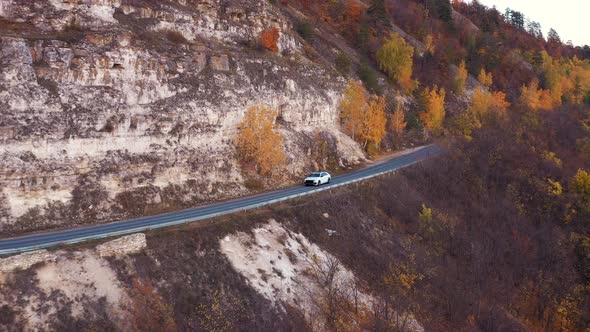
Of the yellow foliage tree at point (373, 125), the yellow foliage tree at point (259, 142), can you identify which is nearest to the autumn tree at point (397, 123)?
the yellow foliage tree at point (373, 125)

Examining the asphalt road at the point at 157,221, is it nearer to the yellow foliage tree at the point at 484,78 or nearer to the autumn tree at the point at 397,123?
the autumn tree at the point at 397,123

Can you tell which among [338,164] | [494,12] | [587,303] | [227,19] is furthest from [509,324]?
[494,12]

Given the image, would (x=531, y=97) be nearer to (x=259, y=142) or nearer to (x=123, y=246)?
(x=259, y=142)

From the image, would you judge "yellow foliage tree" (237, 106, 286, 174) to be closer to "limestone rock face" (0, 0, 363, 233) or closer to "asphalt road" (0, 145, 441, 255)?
"limestone rock face" (0, 0, 363, 233)

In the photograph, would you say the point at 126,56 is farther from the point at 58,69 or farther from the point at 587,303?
the point at 587,303

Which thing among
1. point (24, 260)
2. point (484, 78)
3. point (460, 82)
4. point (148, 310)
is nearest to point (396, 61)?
point (460, 82)

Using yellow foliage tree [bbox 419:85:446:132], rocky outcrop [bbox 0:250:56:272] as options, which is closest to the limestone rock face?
rocky outcrop [bbox 0:250:56:272]
